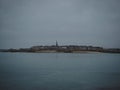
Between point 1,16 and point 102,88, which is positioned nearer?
point 102,88

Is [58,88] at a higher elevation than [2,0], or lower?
lower

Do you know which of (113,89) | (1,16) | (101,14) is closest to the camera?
(113,89)

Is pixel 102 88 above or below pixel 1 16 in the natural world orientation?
below

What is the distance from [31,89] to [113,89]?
1786 mm

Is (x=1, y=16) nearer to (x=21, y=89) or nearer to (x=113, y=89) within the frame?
(x=21, y=89)

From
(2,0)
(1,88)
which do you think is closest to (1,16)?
(2,0)

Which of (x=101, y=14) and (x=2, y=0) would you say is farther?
(x=101, y=14)

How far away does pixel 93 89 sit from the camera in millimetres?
4246

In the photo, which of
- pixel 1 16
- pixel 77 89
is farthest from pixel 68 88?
pixel 1 16

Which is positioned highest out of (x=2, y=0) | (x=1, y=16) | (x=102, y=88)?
(x=2, y=0)

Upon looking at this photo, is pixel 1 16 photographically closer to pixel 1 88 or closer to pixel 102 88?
pixel 1 88

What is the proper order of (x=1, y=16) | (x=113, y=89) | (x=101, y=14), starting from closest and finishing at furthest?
(x=113, y=89)
(x=1, y=16)
(x=101, y=14)

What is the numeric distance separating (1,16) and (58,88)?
8.20 feet

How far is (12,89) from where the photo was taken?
4.23m
